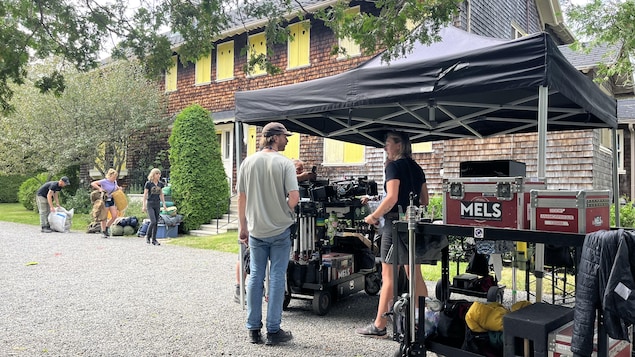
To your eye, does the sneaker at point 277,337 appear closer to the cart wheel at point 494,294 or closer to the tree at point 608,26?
the cart wheel at point 494,294

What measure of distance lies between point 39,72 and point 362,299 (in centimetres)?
1912

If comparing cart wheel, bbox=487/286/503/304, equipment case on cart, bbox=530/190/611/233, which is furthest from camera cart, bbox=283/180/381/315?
equipment case on cart, bbox=530/190/611/233

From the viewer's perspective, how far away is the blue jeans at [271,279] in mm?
4242

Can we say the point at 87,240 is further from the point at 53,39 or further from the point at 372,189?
the point at 372,189

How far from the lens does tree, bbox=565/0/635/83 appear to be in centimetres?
1059

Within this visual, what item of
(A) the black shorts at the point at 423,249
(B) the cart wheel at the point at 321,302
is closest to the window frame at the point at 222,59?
(B) the cart wheel at the point at 321,302

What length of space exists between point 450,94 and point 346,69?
9432 millimetres

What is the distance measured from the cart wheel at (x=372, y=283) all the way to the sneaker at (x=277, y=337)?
1.93 m

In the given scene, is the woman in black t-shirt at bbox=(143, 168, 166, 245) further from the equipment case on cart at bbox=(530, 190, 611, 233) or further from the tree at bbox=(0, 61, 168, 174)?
the equipment case on cart at bbox=(530, 190, 611, 233)

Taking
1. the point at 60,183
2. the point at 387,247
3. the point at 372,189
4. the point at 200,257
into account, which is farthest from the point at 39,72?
the point at 387,247

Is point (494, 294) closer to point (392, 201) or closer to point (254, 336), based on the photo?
point (392, 201)

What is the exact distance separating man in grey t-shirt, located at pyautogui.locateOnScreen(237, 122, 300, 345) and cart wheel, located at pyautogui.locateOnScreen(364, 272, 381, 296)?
1918 millimetres

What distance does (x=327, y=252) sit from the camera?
569 cm

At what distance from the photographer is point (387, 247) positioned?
4.35 m
